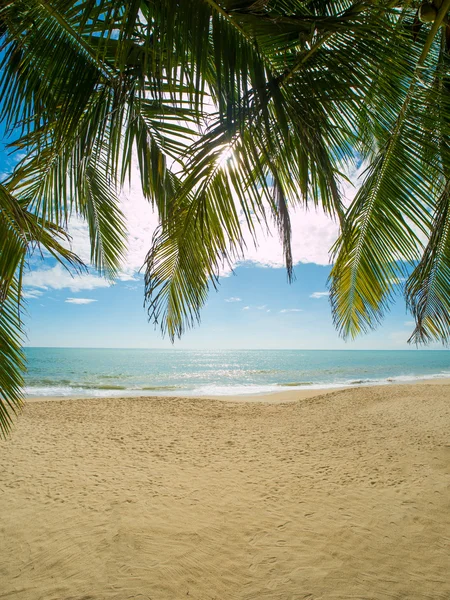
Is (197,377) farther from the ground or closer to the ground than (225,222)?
closer to the ground

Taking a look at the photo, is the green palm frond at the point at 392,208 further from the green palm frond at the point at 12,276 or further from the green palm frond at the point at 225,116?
the green palm frond at the point at 12,276

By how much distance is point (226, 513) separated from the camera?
3773 mm

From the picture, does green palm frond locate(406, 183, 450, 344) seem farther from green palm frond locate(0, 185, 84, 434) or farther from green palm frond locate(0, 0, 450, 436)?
green palm frond locate(0, 185, 84, 434)

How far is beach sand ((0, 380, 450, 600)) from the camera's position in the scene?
8.95ft

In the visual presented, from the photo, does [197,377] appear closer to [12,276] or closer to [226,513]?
[226,513]

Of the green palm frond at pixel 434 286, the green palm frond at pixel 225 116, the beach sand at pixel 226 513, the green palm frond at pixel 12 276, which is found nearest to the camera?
the green palm frond at pixel 225 116

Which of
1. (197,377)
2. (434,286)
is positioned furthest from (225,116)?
(197,377)

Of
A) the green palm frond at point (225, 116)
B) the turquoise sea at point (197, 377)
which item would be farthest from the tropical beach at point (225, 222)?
the turquoise sea at point (197, 377)

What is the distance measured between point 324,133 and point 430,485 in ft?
15.3

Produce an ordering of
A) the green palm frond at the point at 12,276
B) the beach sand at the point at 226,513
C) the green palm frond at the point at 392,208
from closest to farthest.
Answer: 1. the green palm frond at the point at 12,276
2. the green palm frond at the point at 392,208
3. the beach sand at the point at 226,513

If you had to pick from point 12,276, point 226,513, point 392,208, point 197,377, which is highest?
point 392,208

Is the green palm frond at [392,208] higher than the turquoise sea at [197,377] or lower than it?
higher

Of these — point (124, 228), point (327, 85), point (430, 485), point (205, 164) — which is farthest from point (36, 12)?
point (430, 485)

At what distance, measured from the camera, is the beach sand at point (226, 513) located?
2729mm
